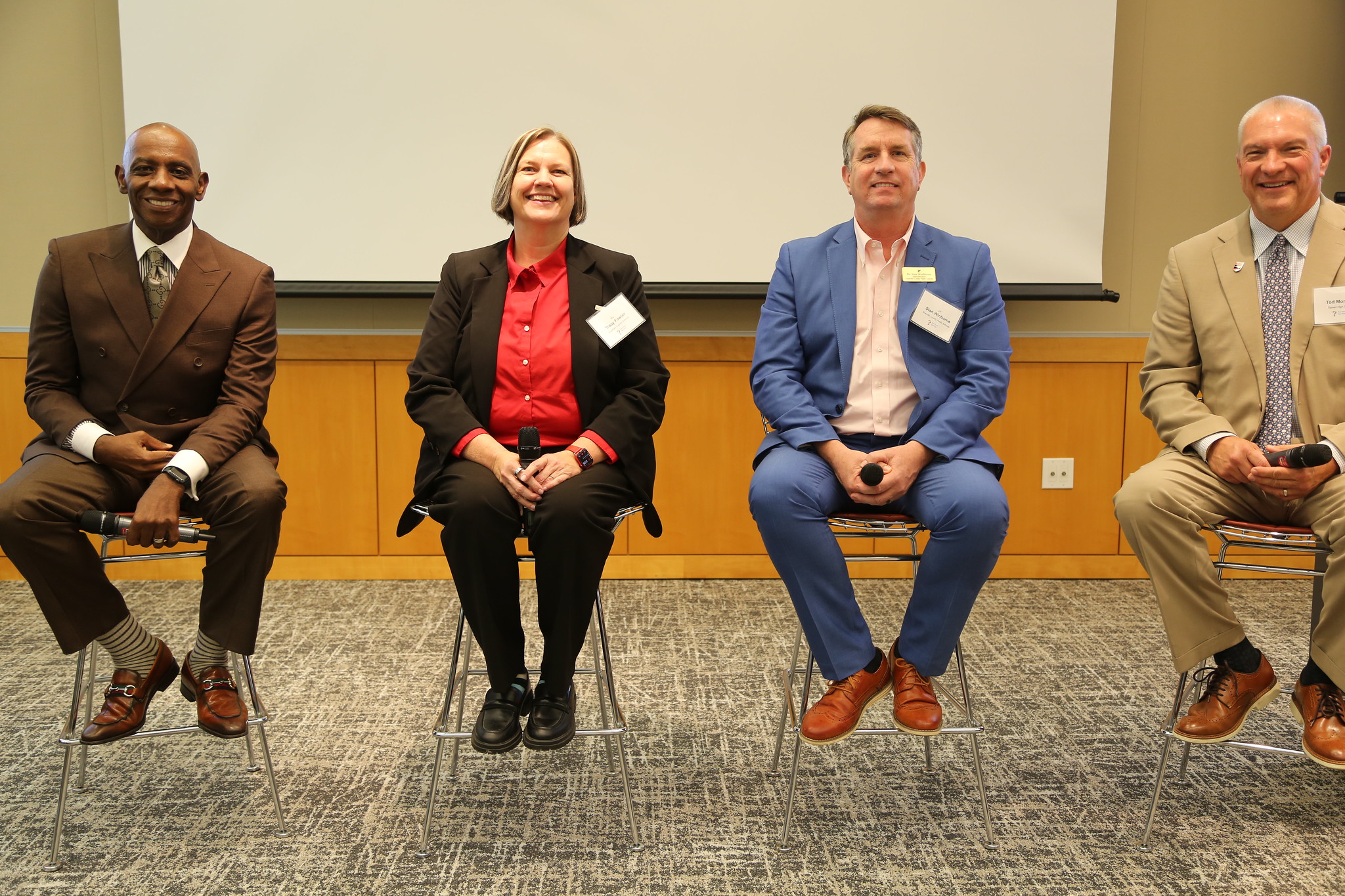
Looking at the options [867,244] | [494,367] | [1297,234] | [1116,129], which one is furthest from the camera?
[1116,129]

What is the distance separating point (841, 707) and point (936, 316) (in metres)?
0.95

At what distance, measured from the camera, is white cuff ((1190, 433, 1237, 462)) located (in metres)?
2.26

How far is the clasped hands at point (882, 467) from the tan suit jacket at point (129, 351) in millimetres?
1384

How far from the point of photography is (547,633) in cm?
211

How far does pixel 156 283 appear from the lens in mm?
2375

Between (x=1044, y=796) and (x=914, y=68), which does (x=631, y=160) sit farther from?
(x=1044, y=796)

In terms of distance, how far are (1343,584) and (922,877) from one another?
3.43 ft

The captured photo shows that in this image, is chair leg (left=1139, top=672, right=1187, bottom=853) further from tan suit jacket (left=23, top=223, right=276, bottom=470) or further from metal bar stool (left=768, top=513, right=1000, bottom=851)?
tan suit jacket (left=23, top=223, right=276, bottom=470)

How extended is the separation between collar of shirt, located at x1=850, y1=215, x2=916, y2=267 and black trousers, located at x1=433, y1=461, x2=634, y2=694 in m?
0.91

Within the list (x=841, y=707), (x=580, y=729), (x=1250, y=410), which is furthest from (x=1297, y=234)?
(x=580, y=729)

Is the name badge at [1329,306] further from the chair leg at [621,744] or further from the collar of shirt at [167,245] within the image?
the collar of shirt at [167,245]

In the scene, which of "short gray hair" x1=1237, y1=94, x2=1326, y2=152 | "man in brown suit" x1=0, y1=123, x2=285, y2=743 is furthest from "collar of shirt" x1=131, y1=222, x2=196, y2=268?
"short gray hair" x1=1237, y1=94, x2=1326, y2=152

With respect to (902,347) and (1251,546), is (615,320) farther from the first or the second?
(1251,546)

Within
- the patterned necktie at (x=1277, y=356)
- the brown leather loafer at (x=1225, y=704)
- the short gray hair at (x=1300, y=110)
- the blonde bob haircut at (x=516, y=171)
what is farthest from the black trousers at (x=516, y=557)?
the short gray hair at (x=1300, y=110)
